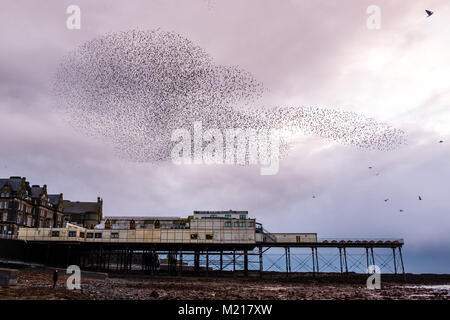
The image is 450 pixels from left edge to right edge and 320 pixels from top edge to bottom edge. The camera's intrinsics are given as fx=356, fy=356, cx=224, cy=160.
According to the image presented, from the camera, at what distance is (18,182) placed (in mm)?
87500

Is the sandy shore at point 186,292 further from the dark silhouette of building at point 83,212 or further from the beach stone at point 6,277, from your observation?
Result: the dark silhouette of building at point 83,212

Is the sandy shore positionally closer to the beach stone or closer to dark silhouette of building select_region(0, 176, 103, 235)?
the beach stone

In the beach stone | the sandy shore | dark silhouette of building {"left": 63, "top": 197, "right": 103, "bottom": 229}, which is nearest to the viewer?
the sandy shore

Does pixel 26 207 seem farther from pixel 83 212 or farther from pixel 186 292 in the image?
pixel 186 292

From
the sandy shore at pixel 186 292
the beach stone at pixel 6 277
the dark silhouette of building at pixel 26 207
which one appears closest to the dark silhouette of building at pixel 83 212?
the dark silhouette of building at pixel 26 207

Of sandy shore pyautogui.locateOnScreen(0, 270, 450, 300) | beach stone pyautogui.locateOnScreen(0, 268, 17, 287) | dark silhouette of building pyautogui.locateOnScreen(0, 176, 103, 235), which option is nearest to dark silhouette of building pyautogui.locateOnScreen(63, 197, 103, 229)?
dark silhouette of building pyautogui.locateOnScreen(0, 176, 103, 235)

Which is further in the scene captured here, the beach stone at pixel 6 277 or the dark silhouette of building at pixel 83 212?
the dark silhouette of building at pixel 83 212

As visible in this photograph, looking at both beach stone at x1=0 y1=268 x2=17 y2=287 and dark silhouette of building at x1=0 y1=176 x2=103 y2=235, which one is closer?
beach stone at x1=0 y1=268 x2=17 y2=287

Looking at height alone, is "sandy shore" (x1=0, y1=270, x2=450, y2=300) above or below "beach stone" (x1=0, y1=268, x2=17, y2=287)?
below

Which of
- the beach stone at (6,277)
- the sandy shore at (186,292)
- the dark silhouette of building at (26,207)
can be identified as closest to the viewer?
the sandy shore at (186,292)

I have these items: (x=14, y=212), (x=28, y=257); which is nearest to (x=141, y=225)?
(x=28, y=257)
